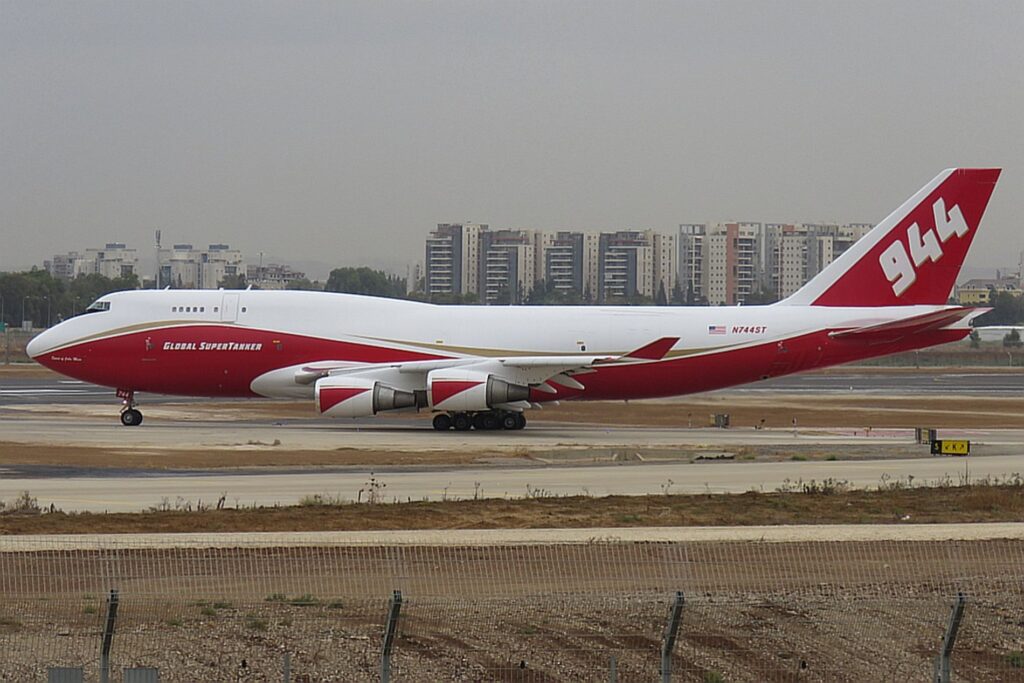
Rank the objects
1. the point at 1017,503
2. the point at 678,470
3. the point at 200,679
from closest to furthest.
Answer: the point at 200,679
the point at 1017,503
the point at 678,470

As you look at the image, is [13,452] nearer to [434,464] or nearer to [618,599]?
[434,464]

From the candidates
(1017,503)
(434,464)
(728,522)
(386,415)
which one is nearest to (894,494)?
(1017,503)

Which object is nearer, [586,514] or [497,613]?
[497,613]

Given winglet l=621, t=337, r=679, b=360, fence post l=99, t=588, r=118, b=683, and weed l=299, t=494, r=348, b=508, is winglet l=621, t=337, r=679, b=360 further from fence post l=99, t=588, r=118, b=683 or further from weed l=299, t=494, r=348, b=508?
fence post l=99, t=588, r=118, b=683

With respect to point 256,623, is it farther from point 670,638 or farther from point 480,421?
point 480,421

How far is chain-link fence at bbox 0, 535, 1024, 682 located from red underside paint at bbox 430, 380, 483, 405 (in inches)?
1013

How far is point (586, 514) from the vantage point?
26.4 m

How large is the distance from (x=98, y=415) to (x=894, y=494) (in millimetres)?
35626

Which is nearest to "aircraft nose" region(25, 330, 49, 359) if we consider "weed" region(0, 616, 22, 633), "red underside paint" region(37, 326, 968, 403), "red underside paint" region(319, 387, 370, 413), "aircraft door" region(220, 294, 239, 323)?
"red underside paint" region(37, 326, 968, 403)

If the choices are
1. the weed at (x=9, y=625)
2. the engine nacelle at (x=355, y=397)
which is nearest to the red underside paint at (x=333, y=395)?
the engine nacelle at (x=355, y=397)

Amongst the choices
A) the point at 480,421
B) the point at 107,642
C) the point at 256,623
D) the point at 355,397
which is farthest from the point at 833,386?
the point at 107,642

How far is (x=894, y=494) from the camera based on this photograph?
1183 inches

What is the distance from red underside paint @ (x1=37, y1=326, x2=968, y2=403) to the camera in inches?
1966

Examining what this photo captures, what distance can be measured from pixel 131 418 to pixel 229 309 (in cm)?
510
